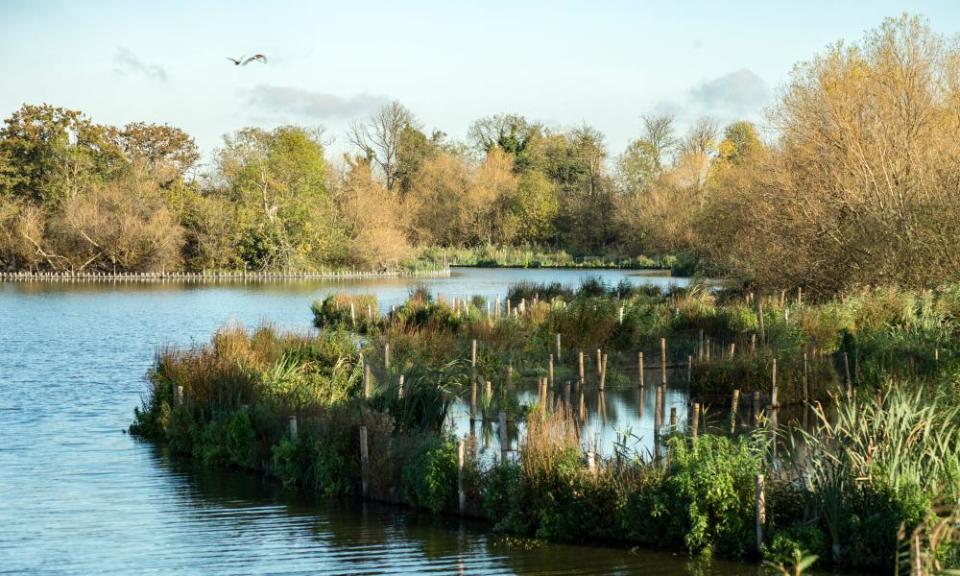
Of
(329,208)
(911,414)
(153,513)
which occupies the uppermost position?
(329,208)

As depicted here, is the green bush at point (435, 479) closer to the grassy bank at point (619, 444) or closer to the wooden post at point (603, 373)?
the grassy bank at point (619, 444)

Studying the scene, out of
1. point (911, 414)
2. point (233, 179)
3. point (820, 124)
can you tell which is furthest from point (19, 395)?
point (233, 179)

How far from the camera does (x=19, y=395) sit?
72.5 ft

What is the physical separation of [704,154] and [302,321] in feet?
159

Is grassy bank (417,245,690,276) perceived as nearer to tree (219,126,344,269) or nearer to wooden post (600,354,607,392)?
tree (219,126,344,269)

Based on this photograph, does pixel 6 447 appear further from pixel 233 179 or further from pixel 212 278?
pixel 233 179

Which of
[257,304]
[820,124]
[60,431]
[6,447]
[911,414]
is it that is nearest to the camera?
[911,414]

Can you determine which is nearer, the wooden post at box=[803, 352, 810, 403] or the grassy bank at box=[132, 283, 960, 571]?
the grassy bank at box=[132, 283, 960, 571]

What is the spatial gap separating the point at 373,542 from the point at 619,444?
281cm

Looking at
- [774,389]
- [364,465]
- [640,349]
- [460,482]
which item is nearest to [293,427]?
[364,465]

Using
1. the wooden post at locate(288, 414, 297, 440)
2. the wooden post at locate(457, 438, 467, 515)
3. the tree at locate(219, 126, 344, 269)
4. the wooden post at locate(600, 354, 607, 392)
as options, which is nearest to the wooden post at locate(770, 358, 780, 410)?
the wooden post at locate(600, 354, 607, 392)

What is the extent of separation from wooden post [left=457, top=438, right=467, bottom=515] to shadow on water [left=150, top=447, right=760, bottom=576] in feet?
0.61

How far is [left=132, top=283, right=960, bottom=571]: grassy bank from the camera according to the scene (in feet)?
33.1

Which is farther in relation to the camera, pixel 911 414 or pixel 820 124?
pixel 820 124
